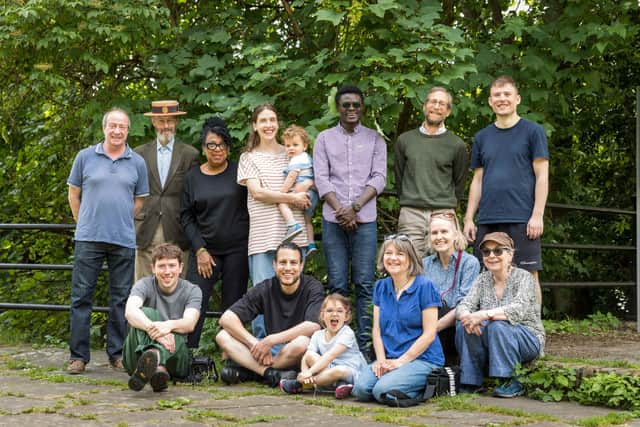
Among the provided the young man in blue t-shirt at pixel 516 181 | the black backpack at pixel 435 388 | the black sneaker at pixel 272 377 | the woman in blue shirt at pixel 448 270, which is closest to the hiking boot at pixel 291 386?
the black sneaker at pixel 272 377

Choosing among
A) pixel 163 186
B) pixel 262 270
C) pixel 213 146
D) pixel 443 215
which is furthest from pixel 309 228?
pixel 163 186

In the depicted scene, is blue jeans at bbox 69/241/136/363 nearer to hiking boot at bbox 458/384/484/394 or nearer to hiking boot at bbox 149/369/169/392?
hiking boot at bbox 149/369/169/392

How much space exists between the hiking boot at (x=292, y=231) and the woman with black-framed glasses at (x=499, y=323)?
4.19 feet

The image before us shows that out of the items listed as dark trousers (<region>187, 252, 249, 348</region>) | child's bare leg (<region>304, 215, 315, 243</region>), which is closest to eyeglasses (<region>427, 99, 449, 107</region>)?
child's bare leg (<region>304, 215, 315, 243</region>)

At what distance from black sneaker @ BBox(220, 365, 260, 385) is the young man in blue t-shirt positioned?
1.86 meters

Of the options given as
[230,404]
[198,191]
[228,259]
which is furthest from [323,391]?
[198,191]

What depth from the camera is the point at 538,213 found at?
5730 mm

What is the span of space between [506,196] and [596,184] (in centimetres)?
633

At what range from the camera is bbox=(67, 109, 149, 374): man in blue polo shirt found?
6.16 m

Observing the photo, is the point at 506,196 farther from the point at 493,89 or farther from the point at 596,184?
the point at 596,184

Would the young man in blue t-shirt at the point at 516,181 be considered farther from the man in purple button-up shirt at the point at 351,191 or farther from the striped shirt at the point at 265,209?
the striped shirt at the point at 265,209

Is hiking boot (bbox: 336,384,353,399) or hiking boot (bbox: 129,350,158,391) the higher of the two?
hiking boot (bbox: 129,350,158,391)

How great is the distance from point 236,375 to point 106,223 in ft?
4.64

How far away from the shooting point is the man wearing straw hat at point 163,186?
6469 mm
